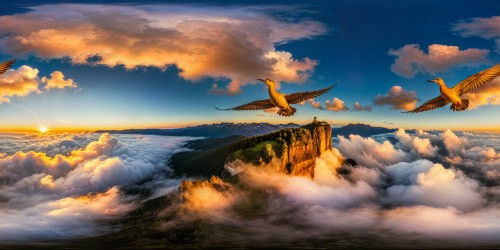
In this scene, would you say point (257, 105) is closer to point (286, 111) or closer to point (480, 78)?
point (286, 111)

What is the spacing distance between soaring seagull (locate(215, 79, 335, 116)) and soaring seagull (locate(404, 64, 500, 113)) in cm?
831

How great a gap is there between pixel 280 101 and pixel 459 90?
1339 cm

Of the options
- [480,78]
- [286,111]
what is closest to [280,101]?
[286,111]

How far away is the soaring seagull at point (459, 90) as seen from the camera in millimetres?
29656

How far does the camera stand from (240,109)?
34281mm

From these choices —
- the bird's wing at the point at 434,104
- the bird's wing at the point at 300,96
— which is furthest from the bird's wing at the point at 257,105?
the bird's wing at the point at 434,104

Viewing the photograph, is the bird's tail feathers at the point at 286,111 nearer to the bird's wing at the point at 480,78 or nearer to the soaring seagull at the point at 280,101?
the soaring seagull at the point at 280,101

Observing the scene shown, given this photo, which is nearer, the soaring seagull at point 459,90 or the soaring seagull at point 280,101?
the soaring seagull at point 459,90

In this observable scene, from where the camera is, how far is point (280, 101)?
3312cm

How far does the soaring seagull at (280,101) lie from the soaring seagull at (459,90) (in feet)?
27.3

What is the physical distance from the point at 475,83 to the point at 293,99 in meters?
13.4

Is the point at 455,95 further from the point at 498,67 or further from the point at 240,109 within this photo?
the point at 240,109

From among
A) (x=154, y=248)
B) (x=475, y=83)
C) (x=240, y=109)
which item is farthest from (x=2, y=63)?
(x=154, y=248)

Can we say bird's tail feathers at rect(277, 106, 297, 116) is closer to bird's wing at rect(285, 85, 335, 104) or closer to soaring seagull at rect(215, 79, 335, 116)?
soaring seagull at rect(215, 79, 335, 116)
